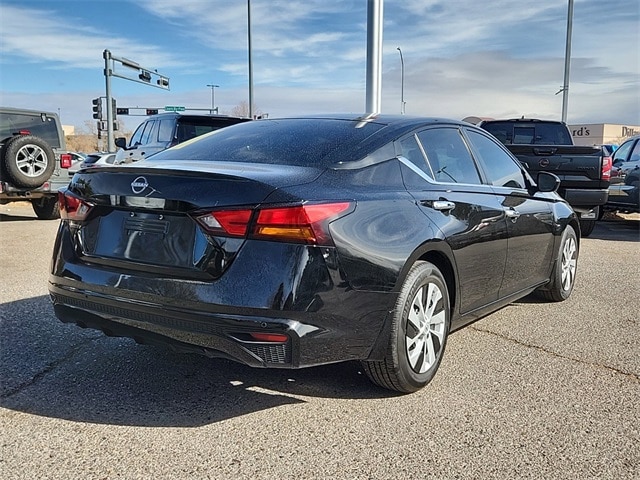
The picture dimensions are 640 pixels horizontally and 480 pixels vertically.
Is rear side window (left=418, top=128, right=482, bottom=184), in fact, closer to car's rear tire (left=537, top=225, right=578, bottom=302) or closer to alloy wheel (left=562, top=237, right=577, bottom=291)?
car's rear tire (left=537, top=225, right=578, bottom=302)

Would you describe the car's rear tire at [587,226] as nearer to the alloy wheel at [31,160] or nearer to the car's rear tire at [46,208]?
the alloy wheel at [31,160]

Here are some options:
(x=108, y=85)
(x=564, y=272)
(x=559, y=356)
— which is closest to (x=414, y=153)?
(x=559, y=356)

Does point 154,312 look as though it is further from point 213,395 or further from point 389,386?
point 389,386

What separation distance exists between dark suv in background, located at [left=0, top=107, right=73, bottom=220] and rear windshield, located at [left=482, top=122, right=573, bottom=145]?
7.51 m

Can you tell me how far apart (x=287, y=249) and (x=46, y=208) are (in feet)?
33.9

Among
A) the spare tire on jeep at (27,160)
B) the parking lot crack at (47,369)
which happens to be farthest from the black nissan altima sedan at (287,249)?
the spare tire on jeep at (27,160)

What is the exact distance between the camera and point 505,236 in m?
4.26

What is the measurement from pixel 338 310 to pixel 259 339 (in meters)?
0.40

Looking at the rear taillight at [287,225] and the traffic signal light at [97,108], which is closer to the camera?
the rear taillight at [287,225]

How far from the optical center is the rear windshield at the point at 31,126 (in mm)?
10617

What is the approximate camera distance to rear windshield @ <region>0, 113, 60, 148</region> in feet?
34.8

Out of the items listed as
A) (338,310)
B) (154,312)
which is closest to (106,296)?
(154,312)

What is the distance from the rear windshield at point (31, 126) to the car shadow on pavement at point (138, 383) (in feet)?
25.0

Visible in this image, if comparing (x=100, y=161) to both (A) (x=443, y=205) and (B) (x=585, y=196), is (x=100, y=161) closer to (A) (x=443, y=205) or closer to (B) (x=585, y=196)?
(A) (x=443, y=205)
